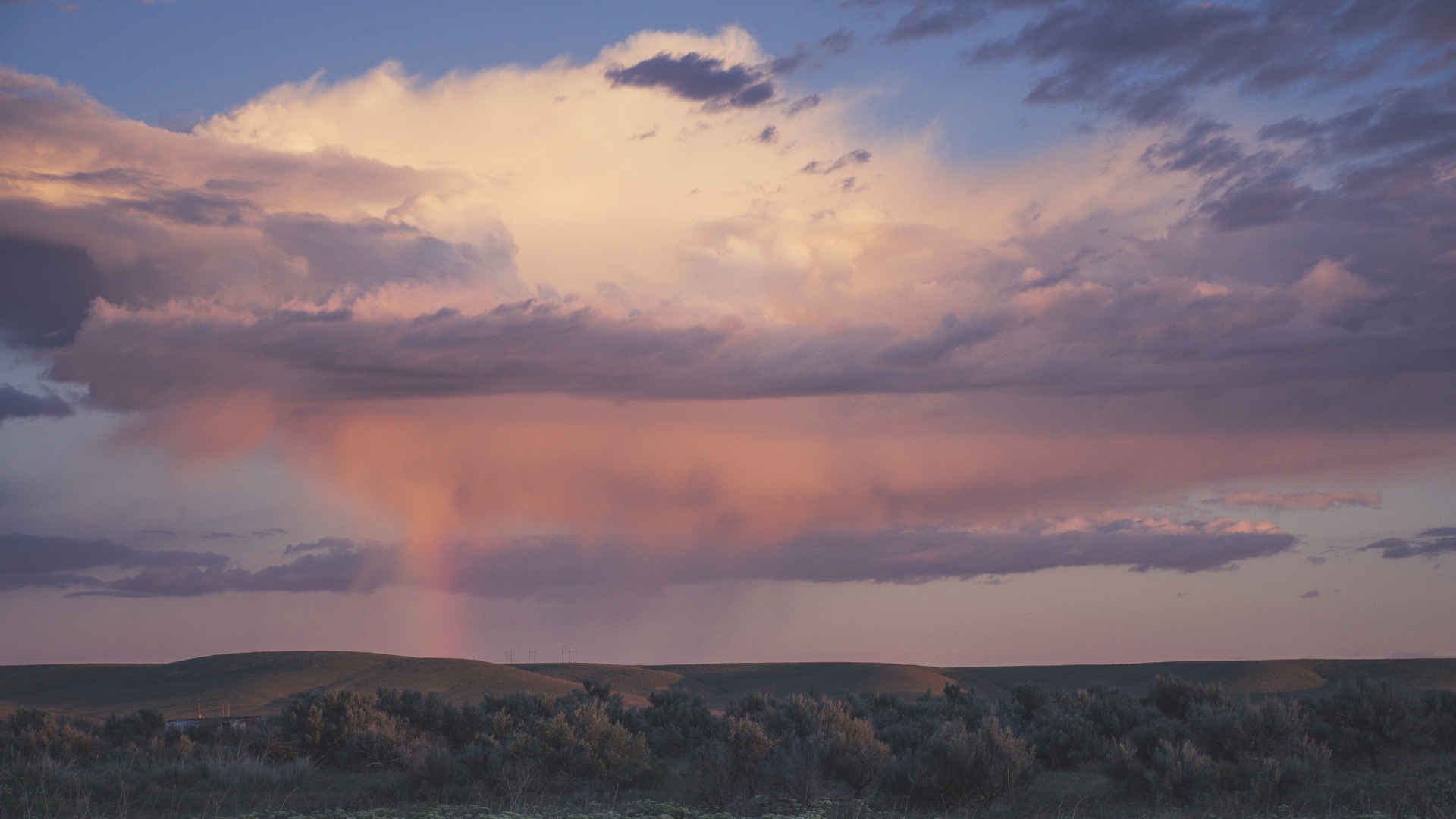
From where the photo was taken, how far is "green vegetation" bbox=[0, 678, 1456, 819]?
67.3ft

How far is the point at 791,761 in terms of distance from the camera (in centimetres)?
2195

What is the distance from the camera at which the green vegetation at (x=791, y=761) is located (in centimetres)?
2052

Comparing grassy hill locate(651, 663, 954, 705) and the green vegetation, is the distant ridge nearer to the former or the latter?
grassy hill locate(651, 663, 954, 705)

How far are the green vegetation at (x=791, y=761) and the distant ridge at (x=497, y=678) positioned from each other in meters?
41.0

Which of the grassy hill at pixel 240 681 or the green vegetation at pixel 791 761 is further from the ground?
the green vegetation at pixel 791 761

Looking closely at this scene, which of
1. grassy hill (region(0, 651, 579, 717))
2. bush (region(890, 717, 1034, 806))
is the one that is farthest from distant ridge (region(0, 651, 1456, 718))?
bush (region(890, 717, 1034, 806))

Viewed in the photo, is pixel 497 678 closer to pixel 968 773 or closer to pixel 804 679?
pixel 804 679

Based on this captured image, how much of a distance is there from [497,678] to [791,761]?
247ft

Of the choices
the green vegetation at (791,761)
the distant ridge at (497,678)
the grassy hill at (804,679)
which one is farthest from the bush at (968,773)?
the grassy hill at (804,679)

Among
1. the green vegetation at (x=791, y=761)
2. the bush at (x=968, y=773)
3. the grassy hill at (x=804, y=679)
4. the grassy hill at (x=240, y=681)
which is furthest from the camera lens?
the grassy hill at (x=804, y=679)

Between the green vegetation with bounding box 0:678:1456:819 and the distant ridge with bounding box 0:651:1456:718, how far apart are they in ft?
135

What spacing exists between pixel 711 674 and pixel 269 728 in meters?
86.2

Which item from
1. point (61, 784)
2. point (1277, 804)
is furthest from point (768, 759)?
point (61, 784)

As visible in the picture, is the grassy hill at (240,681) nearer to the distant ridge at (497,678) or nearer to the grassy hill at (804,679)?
the distant ridge at (497,678)
